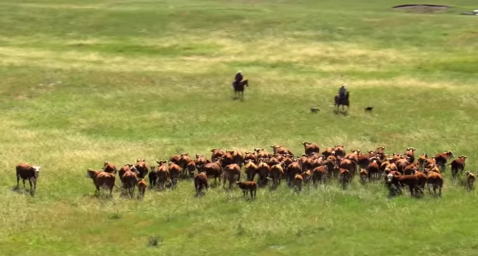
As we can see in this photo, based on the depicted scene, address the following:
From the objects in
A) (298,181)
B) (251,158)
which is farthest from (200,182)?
(298,181)

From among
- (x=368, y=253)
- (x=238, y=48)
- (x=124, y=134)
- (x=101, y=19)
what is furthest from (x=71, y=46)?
(x=368, y=253)

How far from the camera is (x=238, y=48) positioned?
59.8m

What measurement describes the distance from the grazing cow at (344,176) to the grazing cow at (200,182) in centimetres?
568

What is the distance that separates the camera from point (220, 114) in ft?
136

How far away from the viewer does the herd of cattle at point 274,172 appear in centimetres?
2694

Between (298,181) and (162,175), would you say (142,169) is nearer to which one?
(162,175)

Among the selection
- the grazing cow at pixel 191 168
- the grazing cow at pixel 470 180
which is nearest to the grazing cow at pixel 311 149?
the grazing cow at pixel 191 168

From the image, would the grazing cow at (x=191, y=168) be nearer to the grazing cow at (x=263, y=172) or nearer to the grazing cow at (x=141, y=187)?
the grazing cow at (x=141, y=187)

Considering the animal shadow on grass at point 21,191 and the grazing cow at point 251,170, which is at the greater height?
the grazing cow at point 251,170

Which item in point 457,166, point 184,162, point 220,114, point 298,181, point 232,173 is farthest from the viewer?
point 220,114

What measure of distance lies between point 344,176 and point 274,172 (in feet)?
9.65

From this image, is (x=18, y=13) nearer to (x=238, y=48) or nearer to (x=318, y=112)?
(x=238, y=48)

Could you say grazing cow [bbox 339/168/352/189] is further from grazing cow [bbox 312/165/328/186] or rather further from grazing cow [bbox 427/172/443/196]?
grazing cow [bbox 427/172/443/196]

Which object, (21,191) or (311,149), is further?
(311,149)
